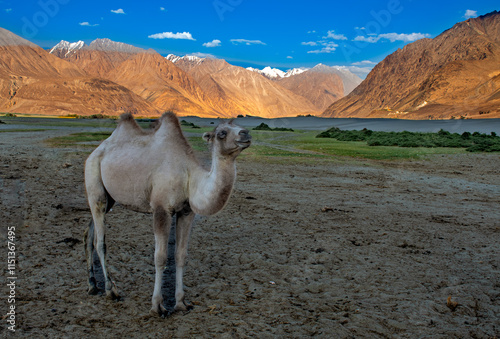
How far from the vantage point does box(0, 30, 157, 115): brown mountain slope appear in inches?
5493

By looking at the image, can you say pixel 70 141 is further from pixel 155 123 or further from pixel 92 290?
pixel 92 290

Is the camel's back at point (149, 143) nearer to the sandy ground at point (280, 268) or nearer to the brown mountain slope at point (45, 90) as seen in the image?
the sandy ground at point (280, 268)

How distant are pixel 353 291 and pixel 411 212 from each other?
557cm

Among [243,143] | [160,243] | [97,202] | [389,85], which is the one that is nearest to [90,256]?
[97,202]

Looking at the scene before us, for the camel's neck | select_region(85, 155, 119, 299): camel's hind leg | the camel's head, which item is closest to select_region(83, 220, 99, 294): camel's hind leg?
select_region(85, 155, 119, 299): camel's hind leg

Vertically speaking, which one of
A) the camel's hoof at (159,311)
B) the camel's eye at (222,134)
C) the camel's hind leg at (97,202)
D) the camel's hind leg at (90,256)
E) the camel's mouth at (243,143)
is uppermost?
the camel's eye at (222,134)

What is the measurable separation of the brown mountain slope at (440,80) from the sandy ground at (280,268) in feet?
296

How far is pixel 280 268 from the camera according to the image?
622 centimetres

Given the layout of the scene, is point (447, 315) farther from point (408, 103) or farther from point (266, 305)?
point (408, 103)

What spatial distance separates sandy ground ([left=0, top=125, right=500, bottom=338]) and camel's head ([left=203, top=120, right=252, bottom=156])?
6.74 ft

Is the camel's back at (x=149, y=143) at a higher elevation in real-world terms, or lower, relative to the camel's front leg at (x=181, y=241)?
higher

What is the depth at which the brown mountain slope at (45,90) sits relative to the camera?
139513 millimetres

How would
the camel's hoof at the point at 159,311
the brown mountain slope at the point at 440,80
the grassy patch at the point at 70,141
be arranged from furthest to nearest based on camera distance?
the brown mountain slope at the point at 440,80
the grassy patch at the point at 70,141
the camel's hoof at the point at 159,311

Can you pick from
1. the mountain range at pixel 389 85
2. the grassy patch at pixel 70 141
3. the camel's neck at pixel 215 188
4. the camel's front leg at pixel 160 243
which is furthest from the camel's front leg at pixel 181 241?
the mountain range at pixel 389 85
